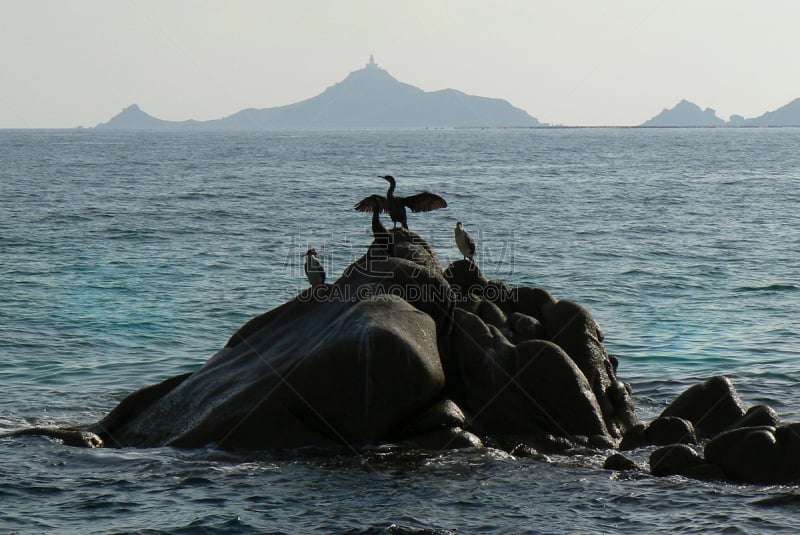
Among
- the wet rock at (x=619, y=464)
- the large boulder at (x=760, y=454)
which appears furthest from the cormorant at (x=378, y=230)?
the large boulder at (x=760, y=454)

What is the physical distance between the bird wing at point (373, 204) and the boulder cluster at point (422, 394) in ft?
7.37

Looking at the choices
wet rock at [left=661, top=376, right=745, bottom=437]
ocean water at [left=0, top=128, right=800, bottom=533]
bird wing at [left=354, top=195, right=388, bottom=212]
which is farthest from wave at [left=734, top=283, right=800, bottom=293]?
bird wing at [left=354, top=195, right=388, bottom=212]

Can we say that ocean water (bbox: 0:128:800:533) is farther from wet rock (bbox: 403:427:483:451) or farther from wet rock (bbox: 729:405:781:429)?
wet rock (bbox: 729:405:781:429)

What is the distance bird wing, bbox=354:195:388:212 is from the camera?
19.1 meters

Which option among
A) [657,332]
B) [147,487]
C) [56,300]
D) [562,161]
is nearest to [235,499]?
[147,487]

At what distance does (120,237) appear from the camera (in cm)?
3938

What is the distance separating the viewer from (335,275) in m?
29.8

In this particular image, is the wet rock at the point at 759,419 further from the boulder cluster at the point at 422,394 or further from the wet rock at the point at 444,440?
the wet rock at the point at 444,440

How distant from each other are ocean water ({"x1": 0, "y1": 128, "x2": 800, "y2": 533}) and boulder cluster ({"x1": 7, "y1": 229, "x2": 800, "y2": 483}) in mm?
475

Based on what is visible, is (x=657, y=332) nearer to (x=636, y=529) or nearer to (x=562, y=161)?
(x=636, y=529)

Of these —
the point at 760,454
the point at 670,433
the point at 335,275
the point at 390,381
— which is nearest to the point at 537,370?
the point at 670,433

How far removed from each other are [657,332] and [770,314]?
3997 millimetres

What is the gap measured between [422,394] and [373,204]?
585 cm

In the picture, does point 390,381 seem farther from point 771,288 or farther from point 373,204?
point 771,288
